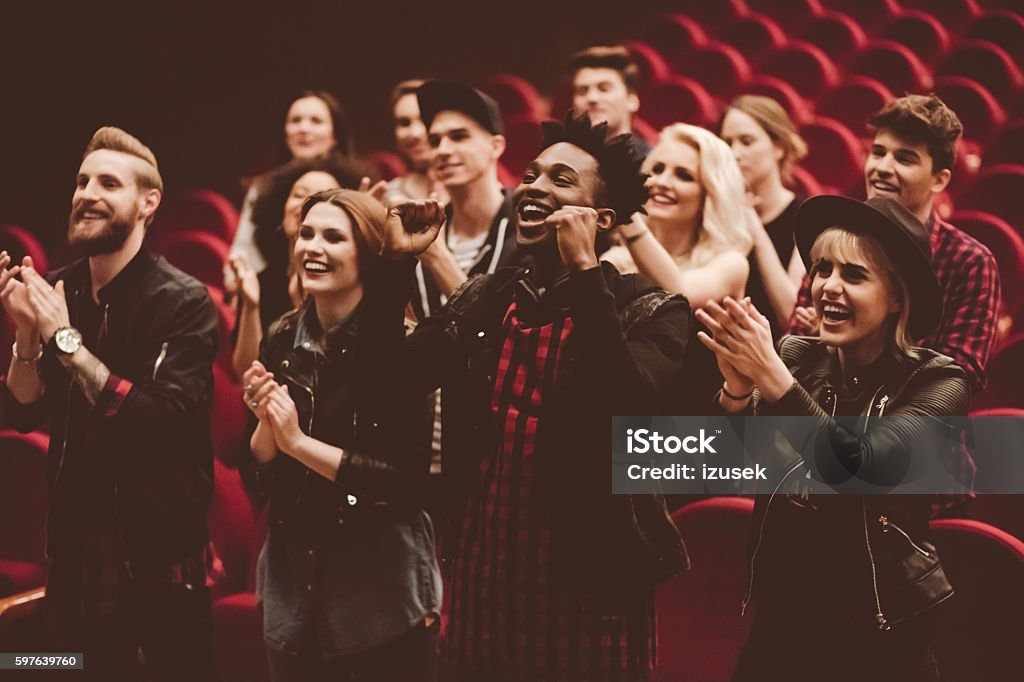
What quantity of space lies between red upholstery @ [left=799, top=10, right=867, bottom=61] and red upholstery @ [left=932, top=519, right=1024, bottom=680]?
2.43m

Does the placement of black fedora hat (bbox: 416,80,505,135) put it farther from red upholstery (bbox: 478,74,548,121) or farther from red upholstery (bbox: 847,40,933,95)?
red upholstery (bbox: 847,40,933,95)

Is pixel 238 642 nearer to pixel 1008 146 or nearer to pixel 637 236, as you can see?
pixel 637 236

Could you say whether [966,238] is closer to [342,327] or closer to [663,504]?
[663,504]

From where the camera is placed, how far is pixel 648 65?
341 cm

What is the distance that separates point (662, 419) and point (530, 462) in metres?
0.14

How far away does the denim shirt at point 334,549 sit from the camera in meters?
1.14

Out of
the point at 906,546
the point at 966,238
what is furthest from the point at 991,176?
the point at 906,546

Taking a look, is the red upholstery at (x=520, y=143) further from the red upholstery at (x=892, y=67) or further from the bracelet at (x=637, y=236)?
the bracelet at (x=637, y=236)

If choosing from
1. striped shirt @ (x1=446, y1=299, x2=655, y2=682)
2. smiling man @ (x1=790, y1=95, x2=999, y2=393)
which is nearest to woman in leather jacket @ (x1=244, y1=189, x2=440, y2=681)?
striped shirt @ (x1=446, y1=299, x2=655, y2=682)

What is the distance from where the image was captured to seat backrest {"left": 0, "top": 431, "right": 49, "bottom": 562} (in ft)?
5.07

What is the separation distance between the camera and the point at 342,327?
121 cm

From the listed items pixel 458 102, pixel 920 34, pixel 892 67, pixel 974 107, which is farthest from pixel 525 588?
pixel 920 34

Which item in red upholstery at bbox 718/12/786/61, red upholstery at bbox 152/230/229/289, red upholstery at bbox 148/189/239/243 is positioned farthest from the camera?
red upholstery at bbox 718/12/786/61

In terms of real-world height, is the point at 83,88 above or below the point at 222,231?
above
